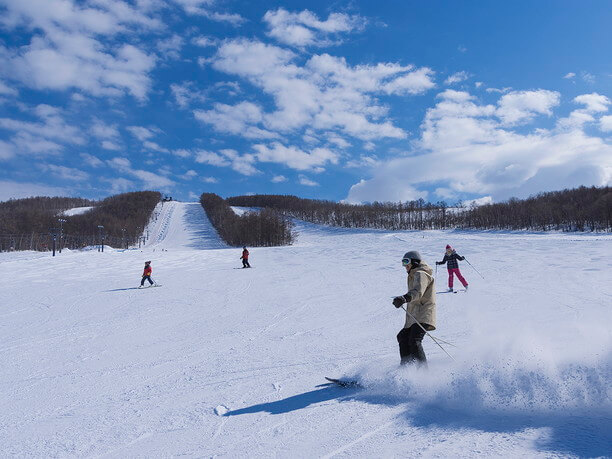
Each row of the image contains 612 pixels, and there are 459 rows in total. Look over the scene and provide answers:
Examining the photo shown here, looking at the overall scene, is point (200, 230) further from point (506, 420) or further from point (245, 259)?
point (506, 420)

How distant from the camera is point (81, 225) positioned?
103250mm

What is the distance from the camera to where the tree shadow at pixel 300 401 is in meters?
4.36

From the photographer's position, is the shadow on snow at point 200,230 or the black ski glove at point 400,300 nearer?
the black ski glove at point 400,300

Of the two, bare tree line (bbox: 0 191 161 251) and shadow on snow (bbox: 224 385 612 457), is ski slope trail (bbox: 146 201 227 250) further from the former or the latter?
shadow on snow (bbox: 224 385 612 457)

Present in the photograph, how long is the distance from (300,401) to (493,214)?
95.5 meters

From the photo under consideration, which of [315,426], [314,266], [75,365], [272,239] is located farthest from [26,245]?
[315,426]

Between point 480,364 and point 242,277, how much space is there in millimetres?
16402

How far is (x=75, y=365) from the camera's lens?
6836mm

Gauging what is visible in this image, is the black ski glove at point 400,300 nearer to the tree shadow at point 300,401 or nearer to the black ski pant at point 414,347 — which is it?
the black ski pant at point 414,347

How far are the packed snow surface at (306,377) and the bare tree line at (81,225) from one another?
48058 mm

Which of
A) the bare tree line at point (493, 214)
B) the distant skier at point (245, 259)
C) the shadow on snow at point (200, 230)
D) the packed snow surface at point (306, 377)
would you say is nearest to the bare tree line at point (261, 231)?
the shadow on snow at point (200, 230)

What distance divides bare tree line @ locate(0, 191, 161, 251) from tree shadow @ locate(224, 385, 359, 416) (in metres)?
53.9

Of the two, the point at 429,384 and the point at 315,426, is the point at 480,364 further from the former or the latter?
the point at 315,426

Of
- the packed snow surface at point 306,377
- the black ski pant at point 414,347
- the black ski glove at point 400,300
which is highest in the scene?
the black ski glove at point 400,300
